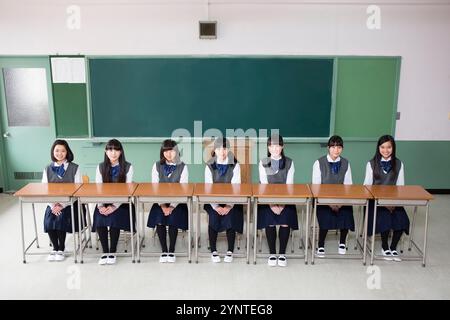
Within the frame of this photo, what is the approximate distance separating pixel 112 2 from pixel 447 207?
5.01m

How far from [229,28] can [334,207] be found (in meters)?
2.75

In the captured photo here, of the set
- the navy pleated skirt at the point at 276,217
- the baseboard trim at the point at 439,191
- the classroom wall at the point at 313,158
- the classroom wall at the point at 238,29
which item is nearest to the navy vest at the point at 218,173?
the navy pleated skirt at the point at 276,217

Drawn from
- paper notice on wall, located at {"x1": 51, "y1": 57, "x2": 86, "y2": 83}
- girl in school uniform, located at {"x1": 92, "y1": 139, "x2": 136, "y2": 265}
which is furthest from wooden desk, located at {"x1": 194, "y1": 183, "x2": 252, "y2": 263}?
paper notice on wall, located at {"x1": 51, "y1": 57, "x2": 86, "y2": 83}

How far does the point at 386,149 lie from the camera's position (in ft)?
14.3

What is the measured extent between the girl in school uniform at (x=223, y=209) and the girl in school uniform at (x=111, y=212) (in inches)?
30.6

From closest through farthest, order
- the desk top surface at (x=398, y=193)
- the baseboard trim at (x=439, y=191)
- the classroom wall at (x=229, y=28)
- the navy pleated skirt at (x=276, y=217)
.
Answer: the desk top surface at (x=398, y=193) → the navy pleated skirt at (x=276, y=217) → the classroom wall at (x=229, y=28) → the baseboard trim at (x=439, y=191)

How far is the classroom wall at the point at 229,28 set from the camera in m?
5.81

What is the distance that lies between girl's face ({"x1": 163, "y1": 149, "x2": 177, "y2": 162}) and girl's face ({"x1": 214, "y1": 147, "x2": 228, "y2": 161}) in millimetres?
398

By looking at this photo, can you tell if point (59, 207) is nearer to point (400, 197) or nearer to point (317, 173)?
point (317, 173)

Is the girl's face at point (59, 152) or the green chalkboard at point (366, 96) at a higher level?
the green chalkboard at point (366, 96)

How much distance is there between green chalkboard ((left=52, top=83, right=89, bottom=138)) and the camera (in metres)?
5.98

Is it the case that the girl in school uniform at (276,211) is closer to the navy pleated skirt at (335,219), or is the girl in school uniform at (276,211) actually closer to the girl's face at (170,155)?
the navy pleated skirt at (335,219)

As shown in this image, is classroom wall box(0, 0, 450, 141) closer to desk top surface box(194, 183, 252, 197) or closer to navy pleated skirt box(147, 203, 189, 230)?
desk top surface box(194, 183, 252, 197)
